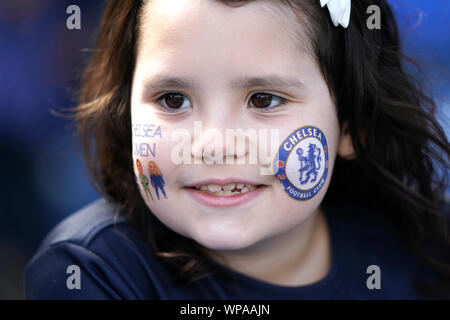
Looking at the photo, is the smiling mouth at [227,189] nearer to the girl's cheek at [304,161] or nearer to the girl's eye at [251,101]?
the girl's cheek at [304,161]

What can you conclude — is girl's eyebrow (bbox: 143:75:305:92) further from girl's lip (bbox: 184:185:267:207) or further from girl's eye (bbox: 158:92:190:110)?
girl's lip (bbox: 184:185:267:207)

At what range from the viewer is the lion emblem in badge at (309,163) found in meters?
1.05

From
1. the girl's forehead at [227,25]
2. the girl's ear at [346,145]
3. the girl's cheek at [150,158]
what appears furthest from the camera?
the girl's ear at [346,145]

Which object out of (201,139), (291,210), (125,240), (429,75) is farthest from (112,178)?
(429,75)

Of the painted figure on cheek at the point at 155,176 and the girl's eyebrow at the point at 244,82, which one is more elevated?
the girl's eyebrow at the point at 244,82

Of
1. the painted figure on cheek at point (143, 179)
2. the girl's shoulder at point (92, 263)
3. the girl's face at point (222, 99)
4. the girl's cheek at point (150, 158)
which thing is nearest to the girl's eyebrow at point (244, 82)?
the girl's face at point (222, 99)

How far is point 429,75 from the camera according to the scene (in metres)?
1.38

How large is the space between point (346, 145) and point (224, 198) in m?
0.46

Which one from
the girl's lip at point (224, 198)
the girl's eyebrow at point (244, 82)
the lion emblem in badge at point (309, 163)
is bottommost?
the girl's lip at point (224, 198)

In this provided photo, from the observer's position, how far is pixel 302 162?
1.05 metres

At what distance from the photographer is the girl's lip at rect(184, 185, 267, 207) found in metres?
1.04

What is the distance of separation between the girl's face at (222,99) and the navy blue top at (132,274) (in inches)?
7.6

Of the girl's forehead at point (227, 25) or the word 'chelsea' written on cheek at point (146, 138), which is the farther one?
the word 'chelsea' written on cheek at point (146, 138)

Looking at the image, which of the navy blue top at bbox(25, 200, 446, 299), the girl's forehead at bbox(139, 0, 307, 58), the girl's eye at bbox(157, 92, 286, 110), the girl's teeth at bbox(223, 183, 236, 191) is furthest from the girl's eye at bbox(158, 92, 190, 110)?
the navy blue top at bbox(25, 200, 446, 299)
